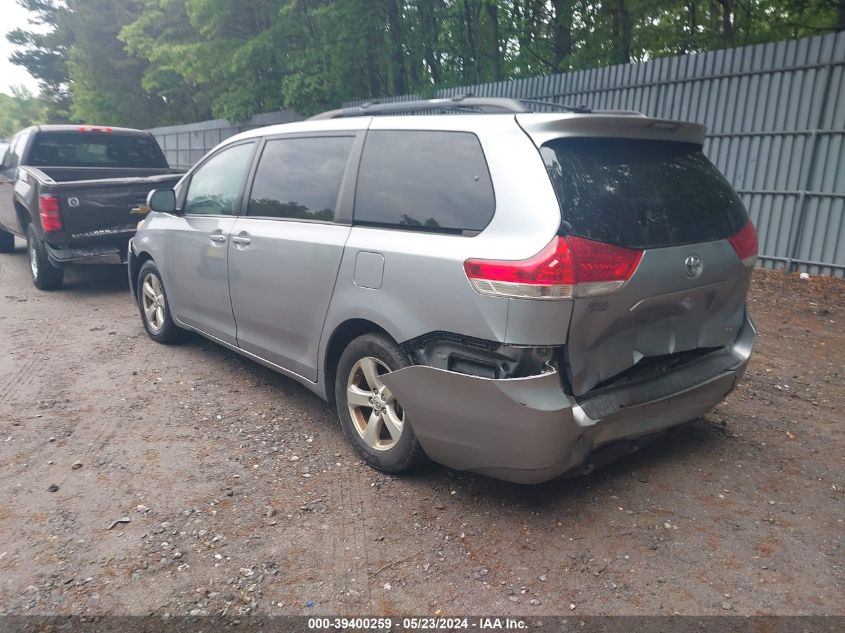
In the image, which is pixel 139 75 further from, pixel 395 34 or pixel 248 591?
pixel 248 591

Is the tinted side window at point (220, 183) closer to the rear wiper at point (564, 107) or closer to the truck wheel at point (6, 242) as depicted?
the rear wiper at point (564, 107)

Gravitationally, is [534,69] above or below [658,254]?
above

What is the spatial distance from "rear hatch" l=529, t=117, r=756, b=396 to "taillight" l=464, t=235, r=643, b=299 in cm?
1

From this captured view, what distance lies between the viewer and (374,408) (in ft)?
11.8

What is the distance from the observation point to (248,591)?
8.80 ft

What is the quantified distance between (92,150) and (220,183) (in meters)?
5.56

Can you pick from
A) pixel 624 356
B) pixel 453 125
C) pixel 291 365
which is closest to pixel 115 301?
pixel 291 365

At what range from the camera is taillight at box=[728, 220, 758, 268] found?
3436mm

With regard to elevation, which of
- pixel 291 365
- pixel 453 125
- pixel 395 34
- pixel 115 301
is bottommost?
pixel 115 301

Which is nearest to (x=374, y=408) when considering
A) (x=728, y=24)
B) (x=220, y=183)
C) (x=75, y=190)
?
(x=220, y=183)

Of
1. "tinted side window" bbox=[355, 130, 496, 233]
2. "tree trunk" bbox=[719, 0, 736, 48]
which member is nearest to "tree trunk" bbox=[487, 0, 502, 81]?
"tree trunk" bbox=[719, 0, 736, 48]

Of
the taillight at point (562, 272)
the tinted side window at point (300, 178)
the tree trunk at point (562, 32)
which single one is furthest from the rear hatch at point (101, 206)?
the tree trunk at point (562, 32)

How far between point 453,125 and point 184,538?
233cm

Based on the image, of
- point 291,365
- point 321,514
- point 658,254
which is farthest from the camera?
point 291,365
